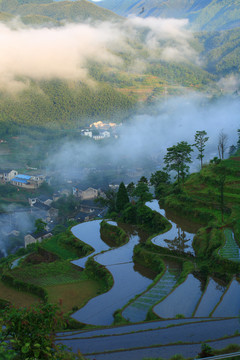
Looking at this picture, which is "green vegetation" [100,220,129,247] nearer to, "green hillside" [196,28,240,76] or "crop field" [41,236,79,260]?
"crop field" [41,236,79,260]

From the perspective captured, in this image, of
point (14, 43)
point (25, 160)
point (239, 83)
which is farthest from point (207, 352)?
point (14, 43)

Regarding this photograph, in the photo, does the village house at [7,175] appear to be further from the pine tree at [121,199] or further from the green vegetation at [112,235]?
the green vegetation at [112,235]

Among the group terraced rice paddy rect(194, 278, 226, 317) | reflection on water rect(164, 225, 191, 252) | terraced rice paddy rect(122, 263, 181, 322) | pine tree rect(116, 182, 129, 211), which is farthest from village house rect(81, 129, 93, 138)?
terraced rice paddy rect(194, 278, 226, 317)

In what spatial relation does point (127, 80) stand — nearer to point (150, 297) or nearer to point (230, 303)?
point (150, 297)

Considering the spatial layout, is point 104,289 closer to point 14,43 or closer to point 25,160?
point 25,160

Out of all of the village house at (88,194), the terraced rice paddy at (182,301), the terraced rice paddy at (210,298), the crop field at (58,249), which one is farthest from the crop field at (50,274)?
the village house at (88,194)

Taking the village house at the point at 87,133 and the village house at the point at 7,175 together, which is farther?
the village house at the point at 87,133
